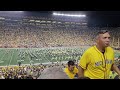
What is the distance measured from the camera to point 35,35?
3461mm

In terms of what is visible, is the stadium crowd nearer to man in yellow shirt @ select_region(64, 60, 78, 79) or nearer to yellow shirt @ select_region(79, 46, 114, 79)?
man in yellow shirt @ select_region(64, 60, 78, 79)

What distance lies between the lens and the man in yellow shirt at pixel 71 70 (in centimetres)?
296

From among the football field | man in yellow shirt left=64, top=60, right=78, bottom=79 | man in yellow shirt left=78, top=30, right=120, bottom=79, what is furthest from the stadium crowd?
man in yellow shirt left=78, top=30, right=120, bottom=79

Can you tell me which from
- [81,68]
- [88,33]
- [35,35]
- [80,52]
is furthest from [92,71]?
[35,35]

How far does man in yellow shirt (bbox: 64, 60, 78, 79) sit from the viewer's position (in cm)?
296

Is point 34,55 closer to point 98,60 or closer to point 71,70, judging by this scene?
point 71,70

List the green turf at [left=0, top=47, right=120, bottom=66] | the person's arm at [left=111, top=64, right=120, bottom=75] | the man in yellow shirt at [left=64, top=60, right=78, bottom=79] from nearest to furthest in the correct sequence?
the person's arm at [left=111, top=64, right=120, bottom=75]
the man in yellow shirt at [left=64, top=60, right=78, bottom=79]
the green turf at [left=0, top=47, right=120, bottom=66]

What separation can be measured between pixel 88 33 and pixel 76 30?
0.70ft

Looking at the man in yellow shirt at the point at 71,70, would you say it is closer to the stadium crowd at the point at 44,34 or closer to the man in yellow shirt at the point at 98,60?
the stadium crowd at the point at 44,34

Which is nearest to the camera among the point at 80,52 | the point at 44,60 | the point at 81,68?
the point at 81,68

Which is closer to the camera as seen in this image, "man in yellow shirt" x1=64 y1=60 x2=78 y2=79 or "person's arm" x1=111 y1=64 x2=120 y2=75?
"person's arm" x1=111 y1=64 x2=120 y2=75

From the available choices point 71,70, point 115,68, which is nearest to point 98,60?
point 115,68

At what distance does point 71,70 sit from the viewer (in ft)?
9.93

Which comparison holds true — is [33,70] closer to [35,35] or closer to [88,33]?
[35,35]
